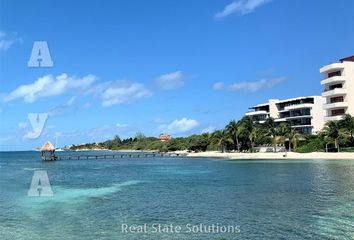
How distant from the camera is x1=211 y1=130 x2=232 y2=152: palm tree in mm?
111688

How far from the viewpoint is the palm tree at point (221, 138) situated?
111688 mm

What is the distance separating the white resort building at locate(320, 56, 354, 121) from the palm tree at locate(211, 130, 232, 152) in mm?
34977

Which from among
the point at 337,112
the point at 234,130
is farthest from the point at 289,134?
the point at 234,130

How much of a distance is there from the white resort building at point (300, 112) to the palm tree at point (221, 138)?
10314 millimetres

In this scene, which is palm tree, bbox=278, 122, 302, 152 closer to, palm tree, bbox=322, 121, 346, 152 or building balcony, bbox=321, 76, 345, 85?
palm tree, bbox=322, 121, 346, 152

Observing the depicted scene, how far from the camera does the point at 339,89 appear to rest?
255 feet

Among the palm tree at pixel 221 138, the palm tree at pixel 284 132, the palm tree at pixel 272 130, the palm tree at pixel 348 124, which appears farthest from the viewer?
the palm tree at pixel 221 138

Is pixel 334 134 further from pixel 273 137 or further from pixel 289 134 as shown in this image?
pixel 273 137

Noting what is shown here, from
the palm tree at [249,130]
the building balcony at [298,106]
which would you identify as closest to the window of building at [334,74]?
the building balcony at [298,106]

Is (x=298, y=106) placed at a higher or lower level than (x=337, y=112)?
higher

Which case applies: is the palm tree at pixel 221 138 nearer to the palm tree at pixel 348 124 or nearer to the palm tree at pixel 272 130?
the palm tree at pixel 272 130

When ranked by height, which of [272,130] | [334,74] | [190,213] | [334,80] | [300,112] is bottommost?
[190,213]

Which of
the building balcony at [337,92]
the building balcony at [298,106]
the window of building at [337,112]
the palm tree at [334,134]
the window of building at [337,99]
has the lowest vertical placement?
the palm tree at [334,134]

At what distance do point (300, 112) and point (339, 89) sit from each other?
1993 cm
